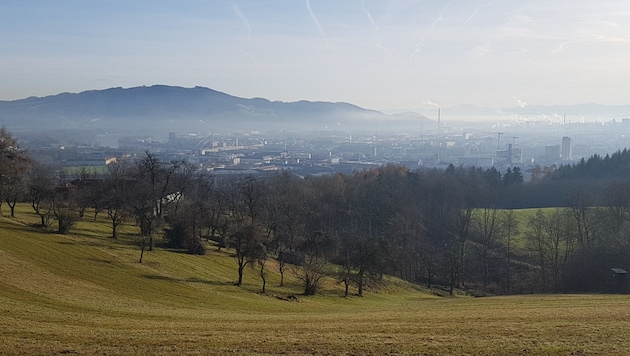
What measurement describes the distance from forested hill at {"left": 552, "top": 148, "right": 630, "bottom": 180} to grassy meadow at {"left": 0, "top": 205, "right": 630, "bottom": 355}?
8107 cm

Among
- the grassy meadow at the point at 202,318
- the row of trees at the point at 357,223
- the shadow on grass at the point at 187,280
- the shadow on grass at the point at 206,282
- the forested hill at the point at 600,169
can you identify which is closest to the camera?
the grassy meadow at the point at 202,318

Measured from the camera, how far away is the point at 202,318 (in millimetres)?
21734

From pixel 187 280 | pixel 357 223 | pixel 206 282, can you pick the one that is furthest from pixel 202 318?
pixel 357 223

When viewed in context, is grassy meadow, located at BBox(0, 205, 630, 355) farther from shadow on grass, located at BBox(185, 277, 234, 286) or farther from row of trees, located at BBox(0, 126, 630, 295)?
row of trees, located at BBox(0, 126, 630, 295)

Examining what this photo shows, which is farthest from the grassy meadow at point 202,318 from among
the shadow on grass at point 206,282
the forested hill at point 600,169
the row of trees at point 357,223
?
the forested hill at point 600,169

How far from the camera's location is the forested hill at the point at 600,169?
98.8 metres

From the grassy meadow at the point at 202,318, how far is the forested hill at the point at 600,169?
81067 millimetres

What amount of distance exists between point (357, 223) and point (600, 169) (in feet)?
184

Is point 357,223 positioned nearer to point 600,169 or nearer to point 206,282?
point 206,282

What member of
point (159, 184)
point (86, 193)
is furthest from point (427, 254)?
point (86, 193)

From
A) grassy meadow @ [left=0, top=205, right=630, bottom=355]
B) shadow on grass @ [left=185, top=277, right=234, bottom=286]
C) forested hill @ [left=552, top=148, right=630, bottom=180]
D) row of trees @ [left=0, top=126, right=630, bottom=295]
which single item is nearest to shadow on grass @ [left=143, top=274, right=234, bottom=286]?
shadow on grass @ [left=185, top=277, right=234, bottom=286]

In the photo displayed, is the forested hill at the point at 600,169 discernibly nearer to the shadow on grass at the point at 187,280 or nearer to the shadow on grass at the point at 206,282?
the shadow on grass at the point at 206,282

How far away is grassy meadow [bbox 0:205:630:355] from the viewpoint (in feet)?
50.6

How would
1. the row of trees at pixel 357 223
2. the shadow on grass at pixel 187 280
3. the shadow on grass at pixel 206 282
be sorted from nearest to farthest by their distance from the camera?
the shadow on grass at pixel 187 280 → the shadow on grass at pixel 206 282 → the row of trees at pixel 357 223
